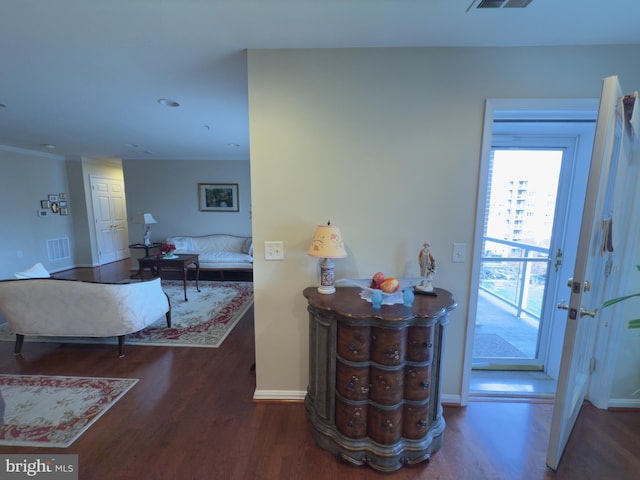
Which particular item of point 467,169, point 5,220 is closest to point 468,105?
point 467,169

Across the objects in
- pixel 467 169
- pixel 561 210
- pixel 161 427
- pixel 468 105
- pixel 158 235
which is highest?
pixel 468 105

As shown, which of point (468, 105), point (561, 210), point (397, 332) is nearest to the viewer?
point (397, 332)

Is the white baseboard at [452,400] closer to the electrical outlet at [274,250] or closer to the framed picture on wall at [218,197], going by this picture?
the electrical outlet at [274,250]

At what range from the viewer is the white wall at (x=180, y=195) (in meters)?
6.00

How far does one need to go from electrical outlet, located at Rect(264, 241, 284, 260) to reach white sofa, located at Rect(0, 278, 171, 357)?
1.63 m

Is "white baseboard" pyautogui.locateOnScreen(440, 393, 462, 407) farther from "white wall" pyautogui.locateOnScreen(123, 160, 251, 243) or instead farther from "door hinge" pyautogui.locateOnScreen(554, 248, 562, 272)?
"white wall" pyautogui.locateOnScreen(123, 160, 251, 243)

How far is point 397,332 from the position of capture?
145 centimetres

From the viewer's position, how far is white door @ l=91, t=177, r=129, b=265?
6477 millimetres

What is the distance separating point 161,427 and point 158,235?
524cm

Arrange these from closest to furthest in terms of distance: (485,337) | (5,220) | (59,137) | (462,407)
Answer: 1. (462,407)
2. (485,337)
3. (59,137)
4. (5,220)

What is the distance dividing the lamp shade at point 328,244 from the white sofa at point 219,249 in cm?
381

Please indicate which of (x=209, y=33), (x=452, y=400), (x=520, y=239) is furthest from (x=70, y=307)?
(x=520, y=239)

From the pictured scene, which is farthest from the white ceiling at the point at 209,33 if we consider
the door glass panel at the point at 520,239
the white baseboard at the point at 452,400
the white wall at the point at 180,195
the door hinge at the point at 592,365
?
the white wall at the point at 180,195

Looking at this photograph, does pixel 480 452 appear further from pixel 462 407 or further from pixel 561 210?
pixel 561 210
